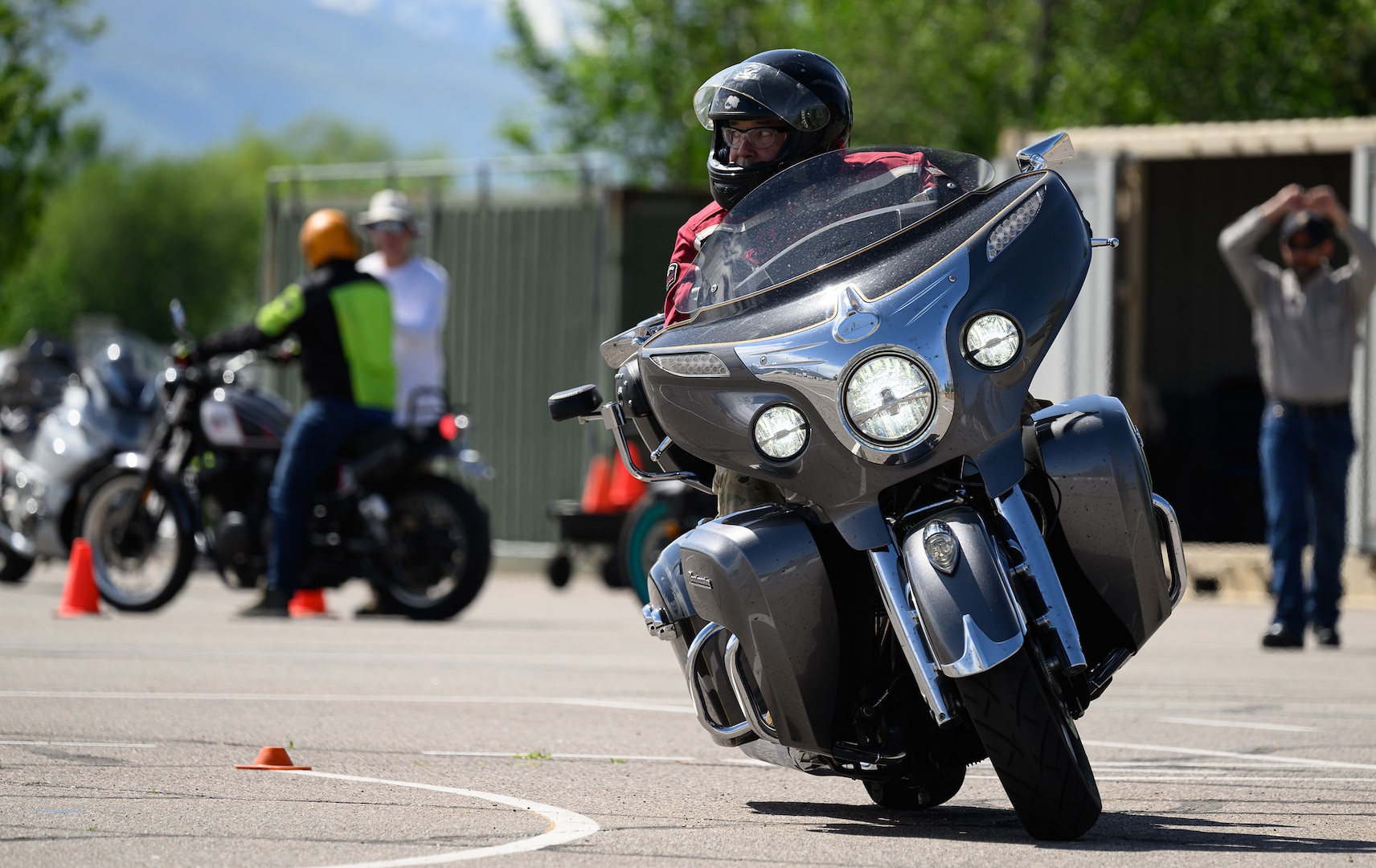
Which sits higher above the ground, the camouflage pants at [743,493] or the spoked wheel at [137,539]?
the camouflage pants at [743,493]

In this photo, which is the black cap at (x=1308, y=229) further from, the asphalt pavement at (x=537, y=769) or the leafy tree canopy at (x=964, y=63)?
the leafy tree canopy at (x=964, y=63)

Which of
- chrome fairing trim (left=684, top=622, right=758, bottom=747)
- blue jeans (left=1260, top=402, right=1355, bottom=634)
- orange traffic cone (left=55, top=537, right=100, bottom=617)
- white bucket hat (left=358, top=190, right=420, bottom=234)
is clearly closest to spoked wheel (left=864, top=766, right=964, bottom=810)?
chrome fairing trim (left=684, top=622, right=758, bottom=747)

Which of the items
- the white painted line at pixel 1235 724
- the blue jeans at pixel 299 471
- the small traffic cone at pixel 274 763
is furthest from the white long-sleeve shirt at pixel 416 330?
the small traffic cone at pixel 274 763

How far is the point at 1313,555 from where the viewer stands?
10219mm

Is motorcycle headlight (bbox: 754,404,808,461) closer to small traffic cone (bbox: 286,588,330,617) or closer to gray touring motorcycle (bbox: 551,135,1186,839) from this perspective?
gray touring motorcycle (bbox: 551,135,1186,839)

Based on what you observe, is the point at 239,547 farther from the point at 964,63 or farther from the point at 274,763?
the point at 964,63

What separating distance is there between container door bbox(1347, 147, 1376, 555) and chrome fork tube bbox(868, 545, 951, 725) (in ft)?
36.1

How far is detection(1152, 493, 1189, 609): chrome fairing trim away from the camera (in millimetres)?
4707

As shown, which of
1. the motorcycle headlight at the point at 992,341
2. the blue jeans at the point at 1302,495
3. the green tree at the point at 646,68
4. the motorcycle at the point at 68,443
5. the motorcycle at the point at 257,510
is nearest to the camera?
the motorcycle headlight at the point at 992,341

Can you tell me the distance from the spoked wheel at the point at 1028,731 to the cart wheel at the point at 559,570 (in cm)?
1234

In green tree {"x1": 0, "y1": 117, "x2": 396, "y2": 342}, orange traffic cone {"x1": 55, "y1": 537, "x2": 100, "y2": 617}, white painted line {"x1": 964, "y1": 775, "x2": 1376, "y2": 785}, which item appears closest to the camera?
white painted line {"x1": 964, "y1": 775, "x2": 1376, "y2": 785}

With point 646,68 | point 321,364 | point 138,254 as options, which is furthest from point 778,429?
point 138,254

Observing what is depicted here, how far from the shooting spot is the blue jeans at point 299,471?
36.1 feet

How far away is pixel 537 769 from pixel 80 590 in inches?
258
